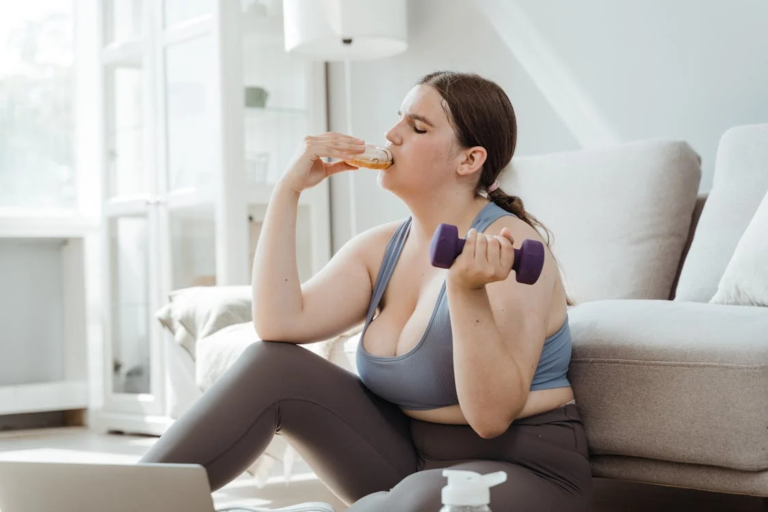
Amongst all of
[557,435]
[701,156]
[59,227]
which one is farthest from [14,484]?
[59,227]

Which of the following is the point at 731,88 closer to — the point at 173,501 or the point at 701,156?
the point at 701,156

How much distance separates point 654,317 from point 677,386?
0.18m

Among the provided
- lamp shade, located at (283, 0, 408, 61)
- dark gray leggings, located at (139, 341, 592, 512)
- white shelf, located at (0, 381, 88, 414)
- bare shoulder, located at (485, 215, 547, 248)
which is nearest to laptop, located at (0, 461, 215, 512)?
dark gray leggings, located at (139, 341, 592, 512)

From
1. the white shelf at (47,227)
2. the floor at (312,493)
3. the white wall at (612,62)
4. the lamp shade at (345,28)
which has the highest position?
the lamp shade at (345,28)

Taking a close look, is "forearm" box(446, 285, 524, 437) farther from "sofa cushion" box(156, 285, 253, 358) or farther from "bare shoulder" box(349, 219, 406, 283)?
"sofa cushion" box(156, 285, 253, 358)

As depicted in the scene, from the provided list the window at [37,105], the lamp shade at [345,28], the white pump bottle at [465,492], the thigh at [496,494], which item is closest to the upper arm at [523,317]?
the thigh at [496,494]

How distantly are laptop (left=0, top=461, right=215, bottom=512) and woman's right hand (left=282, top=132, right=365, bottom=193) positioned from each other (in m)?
0.65

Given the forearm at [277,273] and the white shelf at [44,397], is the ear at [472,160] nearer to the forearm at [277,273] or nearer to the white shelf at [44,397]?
the forearm at [277,273]

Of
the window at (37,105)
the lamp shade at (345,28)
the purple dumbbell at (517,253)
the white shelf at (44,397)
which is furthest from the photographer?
the window at (37,105)

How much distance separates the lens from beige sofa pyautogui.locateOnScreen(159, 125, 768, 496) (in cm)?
147

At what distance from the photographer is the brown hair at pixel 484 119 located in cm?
156

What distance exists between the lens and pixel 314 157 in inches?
66.3

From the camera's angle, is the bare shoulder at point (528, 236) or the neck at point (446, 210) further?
the neck at point (446, 210)

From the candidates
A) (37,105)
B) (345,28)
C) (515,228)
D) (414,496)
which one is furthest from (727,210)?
(37,105)
